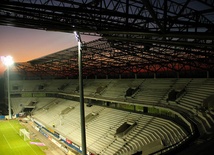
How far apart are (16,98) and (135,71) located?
3822 cm

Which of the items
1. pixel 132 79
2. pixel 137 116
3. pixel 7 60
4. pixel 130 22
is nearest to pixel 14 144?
pixel 137 116

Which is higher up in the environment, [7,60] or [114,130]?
[7,60]

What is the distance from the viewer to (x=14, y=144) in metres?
30.8

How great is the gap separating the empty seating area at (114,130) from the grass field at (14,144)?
15.9 ft

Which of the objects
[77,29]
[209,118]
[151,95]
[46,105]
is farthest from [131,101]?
[46,105]

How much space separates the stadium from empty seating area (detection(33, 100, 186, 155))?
5.5 inches

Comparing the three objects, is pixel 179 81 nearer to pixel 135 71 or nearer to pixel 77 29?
pixel 135 71

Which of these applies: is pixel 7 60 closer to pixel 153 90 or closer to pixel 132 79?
pixel 132 79

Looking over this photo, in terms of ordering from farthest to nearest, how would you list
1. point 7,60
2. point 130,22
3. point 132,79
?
point 7,60 → point 132,79 → point 130,22

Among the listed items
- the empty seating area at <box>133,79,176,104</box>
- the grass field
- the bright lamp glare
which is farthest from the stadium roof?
the bright lamp glare

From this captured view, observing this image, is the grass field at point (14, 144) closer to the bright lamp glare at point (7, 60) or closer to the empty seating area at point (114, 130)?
the empty seating area at point (114, 130)

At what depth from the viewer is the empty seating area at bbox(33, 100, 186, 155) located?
1981 cm

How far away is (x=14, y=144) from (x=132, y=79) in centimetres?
2109

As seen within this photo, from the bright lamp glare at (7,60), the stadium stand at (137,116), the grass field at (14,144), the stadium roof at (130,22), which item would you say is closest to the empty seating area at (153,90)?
the stadium stand at (137,116)
